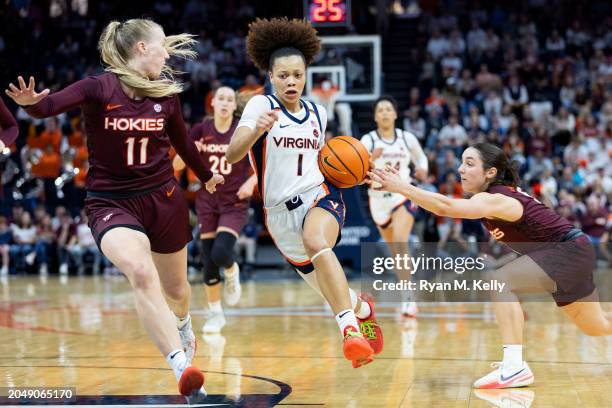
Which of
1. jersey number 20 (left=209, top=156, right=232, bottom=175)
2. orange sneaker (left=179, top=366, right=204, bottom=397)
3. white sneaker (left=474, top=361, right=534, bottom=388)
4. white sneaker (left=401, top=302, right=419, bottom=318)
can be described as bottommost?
white sneaker (left=401, top=302, right=419, bottom=318)

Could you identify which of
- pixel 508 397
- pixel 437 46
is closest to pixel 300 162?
pixel 508 397

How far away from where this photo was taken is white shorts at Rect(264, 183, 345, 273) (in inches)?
231

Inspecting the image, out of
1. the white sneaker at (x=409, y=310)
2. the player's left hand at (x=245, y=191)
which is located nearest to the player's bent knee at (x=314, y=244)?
the player's left hand at (x=245, y=191)

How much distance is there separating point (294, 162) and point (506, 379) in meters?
1.91

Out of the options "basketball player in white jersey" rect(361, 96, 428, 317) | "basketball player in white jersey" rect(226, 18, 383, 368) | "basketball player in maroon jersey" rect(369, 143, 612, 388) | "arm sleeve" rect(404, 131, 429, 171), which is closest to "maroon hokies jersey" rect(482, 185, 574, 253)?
"basketball player in maroon jersey" rect(369, 143, 612, 388)

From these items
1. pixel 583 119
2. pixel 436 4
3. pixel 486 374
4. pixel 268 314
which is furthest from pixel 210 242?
pixel 436 4

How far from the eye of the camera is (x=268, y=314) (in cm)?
1015

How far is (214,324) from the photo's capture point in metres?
8.70

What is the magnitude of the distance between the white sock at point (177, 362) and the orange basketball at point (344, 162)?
1.59 m

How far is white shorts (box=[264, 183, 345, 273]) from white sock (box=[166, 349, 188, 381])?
1298 millimetres

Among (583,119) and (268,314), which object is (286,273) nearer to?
(268,314)

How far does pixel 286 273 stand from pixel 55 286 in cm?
387

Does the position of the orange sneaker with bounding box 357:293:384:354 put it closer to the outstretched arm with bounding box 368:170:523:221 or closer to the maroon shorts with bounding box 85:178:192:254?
the outstretched arm with bounding box 368:170:523:221

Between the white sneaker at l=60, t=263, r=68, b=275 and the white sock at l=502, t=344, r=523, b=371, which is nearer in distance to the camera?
the white sock at l=502, t=344, r=523, b=371
